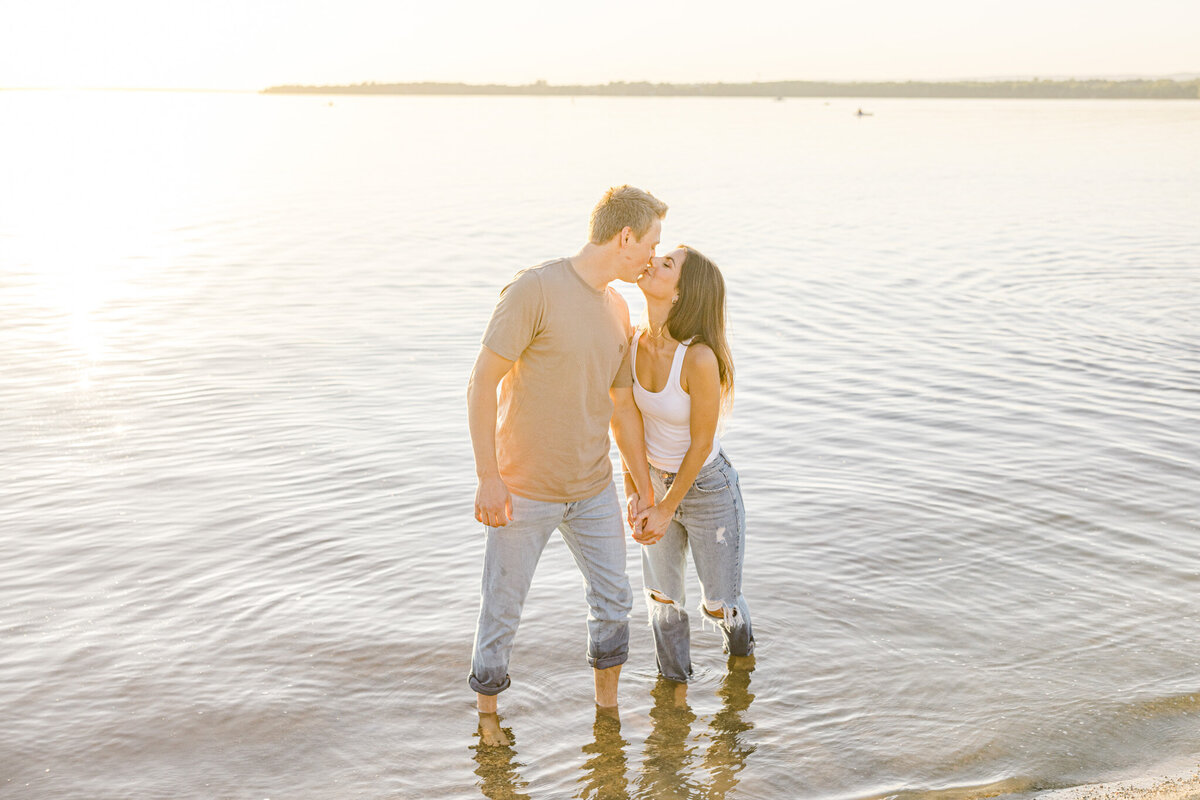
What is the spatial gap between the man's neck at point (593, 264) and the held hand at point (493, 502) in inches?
34.9

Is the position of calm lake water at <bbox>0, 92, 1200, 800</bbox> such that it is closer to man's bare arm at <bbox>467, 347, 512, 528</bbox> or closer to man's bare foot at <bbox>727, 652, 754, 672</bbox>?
man's bare foot at <bbox>727, 652, 754, 672</bbox>

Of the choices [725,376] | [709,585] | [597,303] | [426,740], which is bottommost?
[426,740]

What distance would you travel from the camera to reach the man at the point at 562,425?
14.7 ft

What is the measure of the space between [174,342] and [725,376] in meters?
10.8

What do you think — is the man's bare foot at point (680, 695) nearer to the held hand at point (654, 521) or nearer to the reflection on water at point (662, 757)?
the reflection on water at point (662, 757)

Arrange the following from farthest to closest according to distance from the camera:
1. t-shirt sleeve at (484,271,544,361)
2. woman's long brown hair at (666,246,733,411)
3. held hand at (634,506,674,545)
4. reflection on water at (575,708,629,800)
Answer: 1. held hand at (634,506,674,545)
2. reflection on water at (575,708,629,800)
3. woman's long brown hair at (666,246,733,411)
4. t-shirt sleeve at (484,271,544,361)

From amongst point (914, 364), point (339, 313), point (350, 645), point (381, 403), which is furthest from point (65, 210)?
point (350, 645)

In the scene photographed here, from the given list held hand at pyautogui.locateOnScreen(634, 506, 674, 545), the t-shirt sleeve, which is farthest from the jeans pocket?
the t-shirt sleeve

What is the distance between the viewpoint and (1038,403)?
1106 centimetres

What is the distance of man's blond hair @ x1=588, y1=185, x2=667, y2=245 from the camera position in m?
4.50

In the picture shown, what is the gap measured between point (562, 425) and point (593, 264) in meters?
0.68

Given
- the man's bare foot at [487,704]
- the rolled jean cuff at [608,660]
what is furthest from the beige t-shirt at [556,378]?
the man's bare foot at [487,704]

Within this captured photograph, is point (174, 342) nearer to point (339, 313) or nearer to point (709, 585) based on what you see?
point (339, 313)

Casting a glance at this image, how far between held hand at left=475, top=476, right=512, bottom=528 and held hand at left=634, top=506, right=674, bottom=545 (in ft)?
2.23
